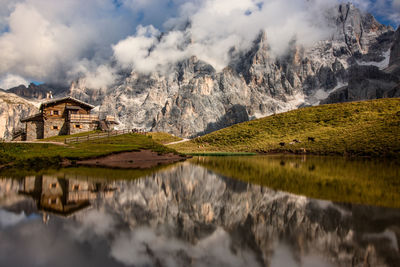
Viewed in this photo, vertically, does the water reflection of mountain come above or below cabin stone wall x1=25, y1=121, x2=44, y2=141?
below

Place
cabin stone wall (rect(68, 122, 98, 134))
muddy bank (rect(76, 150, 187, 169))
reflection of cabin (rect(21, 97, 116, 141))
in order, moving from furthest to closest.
A: reflection of cabin (rect(21, 97, 116, 141)) → cabin stone wall (rect(68, 122, 98, 134)) → muddy bank (rect(76, 150, 187, 169))

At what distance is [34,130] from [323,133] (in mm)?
66330

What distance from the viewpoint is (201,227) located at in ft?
29.1

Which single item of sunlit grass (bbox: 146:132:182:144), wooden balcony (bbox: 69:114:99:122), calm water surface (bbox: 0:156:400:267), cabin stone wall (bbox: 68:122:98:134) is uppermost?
wooden balcony (bbox: 69:114:99:122)

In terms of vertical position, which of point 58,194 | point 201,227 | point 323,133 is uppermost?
point 323,133

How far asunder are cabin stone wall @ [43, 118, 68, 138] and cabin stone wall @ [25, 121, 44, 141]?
230 centimetres

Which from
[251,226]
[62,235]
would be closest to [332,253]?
[251,226]

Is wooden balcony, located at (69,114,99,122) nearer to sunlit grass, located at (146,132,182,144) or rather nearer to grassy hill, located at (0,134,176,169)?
grassy hill, located at (0,134,176,169)

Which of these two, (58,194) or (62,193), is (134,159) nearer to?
(62,193)

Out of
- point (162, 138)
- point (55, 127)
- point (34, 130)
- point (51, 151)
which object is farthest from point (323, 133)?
point (34, 130)

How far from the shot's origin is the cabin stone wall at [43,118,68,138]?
6019cm

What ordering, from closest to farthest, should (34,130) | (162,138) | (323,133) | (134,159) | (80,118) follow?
(134,159) → (80,118) → (34,130) → (323,133) → (162,138)

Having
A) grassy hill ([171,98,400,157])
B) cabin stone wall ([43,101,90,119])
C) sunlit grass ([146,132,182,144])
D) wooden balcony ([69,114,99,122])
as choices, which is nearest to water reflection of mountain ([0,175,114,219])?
grassy hill ([171,98,400,157])

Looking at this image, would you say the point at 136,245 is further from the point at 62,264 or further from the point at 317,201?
the point at 317,201
